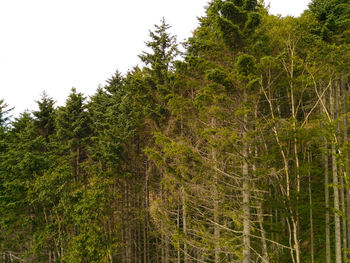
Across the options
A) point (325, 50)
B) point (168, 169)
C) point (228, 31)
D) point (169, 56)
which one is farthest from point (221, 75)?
point (169, 56)

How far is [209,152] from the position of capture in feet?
36.0

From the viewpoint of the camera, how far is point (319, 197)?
709 inches

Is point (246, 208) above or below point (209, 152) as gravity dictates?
below

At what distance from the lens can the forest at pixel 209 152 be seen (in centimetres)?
732

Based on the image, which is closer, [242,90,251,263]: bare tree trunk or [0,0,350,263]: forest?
[0,0,350,263]: forest

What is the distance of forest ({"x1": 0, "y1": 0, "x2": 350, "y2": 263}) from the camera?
24.0 ft

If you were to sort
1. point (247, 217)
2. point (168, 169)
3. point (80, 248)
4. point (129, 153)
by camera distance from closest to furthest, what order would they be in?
point (247, 217)
point (168, 169)
point (80, 248)
point (129, 153)

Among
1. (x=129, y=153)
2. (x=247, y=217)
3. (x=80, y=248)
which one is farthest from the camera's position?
(x=129, y=153)

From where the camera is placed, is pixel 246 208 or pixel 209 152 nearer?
pixel 246 208

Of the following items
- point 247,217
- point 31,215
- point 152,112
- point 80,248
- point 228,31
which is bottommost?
point 80,248

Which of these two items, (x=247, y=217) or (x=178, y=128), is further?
(x=178, y=128)

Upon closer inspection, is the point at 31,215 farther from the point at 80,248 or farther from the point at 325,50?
the point at 325,50

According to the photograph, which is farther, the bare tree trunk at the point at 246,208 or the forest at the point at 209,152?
the bare tree trunk at the point at 246,208

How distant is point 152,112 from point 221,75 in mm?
6341
